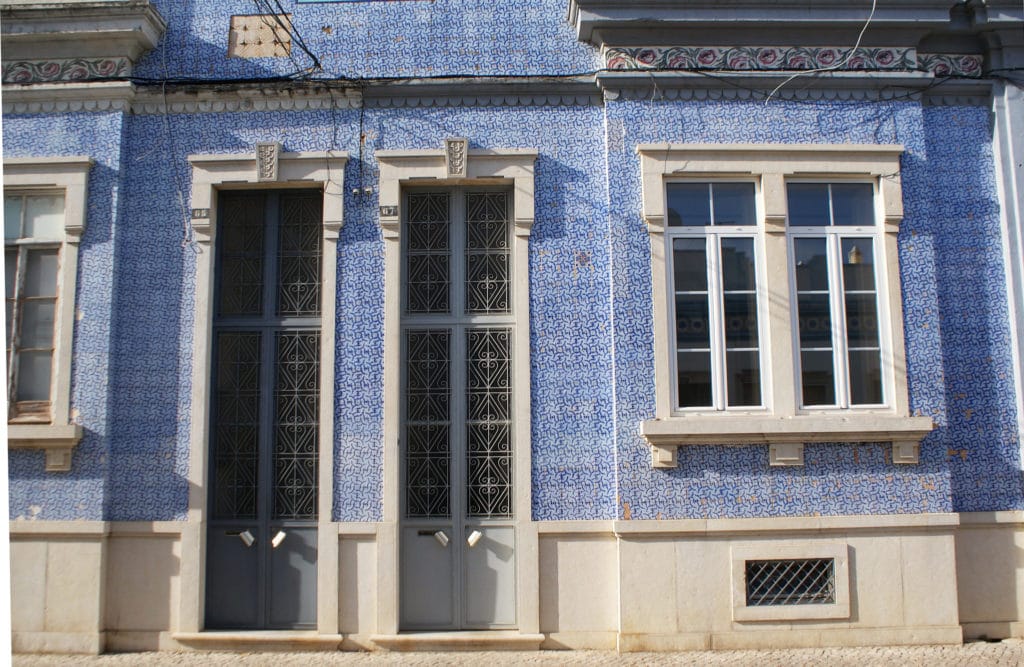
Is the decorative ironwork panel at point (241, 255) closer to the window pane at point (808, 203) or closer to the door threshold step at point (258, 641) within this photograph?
the door threshold step at point (258, 641)

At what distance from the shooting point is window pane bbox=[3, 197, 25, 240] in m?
7.46

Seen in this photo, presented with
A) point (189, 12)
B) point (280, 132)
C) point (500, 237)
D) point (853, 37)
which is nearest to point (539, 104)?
point (500, 237)

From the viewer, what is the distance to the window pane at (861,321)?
23.6 ft

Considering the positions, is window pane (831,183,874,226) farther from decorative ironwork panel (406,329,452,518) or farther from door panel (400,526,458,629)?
door panel (400,526,458,629)

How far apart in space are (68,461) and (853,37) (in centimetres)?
774

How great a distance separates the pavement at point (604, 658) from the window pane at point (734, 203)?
3.62 meters

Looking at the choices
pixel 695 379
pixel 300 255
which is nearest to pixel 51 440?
pixel 300 255

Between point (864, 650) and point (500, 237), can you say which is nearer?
point (864, 650)

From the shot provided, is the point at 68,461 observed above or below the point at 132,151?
below

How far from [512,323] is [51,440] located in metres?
4.03

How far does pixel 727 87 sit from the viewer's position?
7293 mm

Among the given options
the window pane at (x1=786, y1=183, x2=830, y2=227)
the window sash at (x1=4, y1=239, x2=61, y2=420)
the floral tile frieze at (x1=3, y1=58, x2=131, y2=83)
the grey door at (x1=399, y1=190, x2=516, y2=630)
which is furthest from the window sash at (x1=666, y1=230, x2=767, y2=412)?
the window sash at (x1=4, y1=239, x2=61, y2=420)

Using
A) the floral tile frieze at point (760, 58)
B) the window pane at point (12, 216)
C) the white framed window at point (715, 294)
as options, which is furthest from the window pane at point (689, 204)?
the window pane at point (12, 216)

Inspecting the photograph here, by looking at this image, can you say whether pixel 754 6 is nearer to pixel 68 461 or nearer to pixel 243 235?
pixel 243 235
